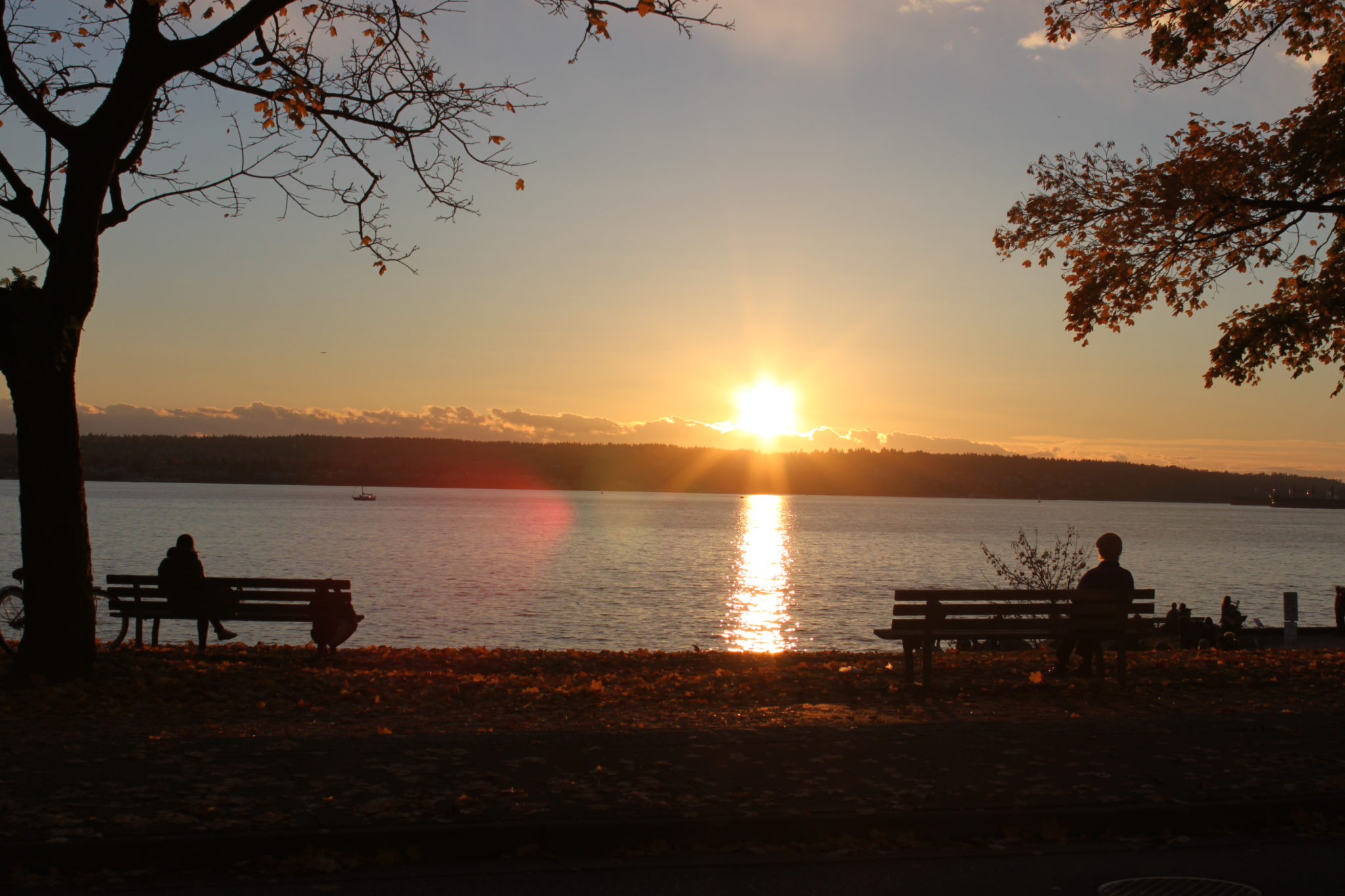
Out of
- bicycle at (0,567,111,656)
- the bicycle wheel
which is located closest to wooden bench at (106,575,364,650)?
bicycle at (0,567,111,656)

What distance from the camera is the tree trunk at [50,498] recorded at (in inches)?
371

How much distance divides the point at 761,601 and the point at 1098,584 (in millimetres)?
32627

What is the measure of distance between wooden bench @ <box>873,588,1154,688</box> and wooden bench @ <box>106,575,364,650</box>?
265 inches

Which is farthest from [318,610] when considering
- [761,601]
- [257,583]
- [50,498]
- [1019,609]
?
[761,601]

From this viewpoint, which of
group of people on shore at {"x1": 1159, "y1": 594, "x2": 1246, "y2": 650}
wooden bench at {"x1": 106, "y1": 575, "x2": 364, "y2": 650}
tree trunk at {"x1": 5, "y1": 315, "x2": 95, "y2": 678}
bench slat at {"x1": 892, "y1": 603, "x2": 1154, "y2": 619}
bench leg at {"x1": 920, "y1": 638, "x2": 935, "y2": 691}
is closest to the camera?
tree trunk at {"x1": 5, "y1": 315, "x2": 95, "y2": 678}

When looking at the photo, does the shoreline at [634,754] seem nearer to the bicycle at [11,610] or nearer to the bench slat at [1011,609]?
the bench slat at [1011,609]

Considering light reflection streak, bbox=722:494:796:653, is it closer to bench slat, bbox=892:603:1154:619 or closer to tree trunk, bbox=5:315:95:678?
bench slat, bbox=892:603:1154:619

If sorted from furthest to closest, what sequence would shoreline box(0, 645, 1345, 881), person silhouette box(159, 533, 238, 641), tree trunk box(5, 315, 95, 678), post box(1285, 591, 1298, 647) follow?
post box(1285, 591, 1298, 647) < person silhouette box(159, 533, 238, 641) < tree trunk box(5, 315, 95, 678) < shoreline box(0, 645, 1345, 881)

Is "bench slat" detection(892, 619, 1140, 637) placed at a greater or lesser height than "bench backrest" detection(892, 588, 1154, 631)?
lesser

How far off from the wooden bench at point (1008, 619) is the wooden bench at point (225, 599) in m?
6.74

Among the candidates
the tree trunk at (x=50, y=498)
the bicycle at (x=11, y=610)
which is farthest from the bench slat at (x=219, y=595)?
the tree trunk at (x=50, y=498)

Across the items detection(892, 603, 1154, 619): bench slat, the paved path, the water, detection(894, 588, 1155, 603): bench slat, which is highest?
detection(894, 588, 1155, 603): bench slat

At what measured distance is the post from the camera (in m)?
21.4

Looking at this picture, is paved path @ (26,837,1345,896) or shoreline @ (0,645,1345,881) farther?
shoreline @ (0,645,1345,881)
